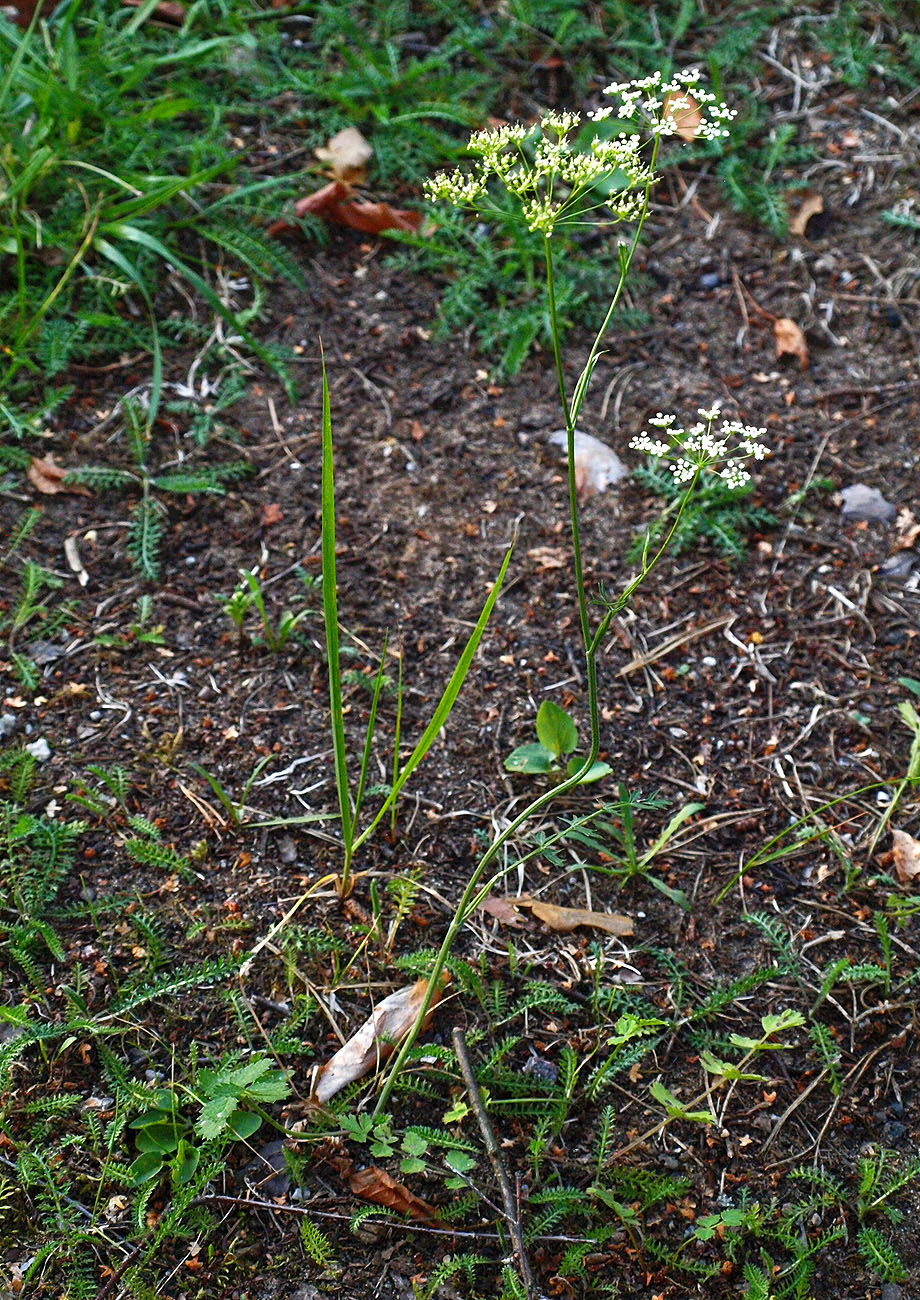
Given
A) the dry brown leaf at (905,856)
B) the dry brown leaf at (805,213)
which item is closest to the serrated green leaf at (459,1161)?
the dry brown leaf at (905,856)

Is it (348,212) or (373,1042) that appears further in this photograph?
(348,212)

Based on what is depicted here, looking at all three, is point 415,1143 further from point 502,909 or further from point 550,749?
point 550,749

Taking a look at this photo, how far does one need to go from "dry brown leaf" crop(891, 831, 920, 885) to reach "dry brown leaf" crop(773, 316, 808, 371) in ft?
4.35

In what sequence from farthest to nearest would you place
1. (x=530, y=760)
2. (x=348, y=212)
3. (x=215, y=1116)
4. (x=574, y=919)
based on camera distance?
(x=348, y=212)
(x=530, y=760)
(x=574, y=919)
(x=215, y=1116)

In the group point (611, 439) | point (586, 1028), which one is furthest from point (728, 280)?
point (586, 1028)

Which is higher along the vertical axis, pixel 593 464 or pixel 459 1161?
pixel 593 464

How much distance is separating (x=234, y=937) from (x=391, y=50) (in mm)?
2523

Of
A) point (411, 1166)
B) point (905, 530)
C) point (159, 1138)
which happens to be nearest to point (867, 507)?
point (905, 530)

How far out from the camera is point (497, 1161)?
159 centimetres

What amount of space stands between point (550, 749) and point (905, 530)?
112cm

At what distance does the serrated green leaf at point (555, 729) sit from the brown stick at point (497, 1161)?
1.78 feet

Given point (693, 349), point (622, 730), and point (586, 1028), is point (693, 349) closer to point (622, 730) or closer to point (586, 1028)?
point (622, 730)

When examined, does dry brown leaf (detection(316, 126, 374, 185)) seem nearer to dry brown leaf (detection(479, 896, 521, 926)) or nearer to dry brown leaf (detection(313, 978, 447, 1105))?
dry brown leaf (detection(479, 896, 521, 926))

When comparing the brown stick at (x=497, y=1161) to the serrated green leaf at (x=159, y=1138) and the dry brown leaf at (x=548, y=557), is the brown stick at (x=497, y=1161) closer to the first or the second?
the serrated green leaf at (x=159, y=1138)
